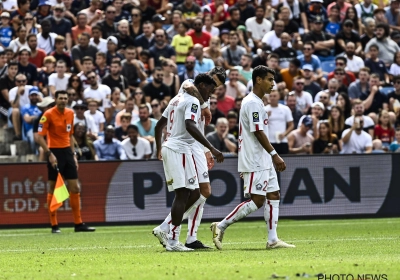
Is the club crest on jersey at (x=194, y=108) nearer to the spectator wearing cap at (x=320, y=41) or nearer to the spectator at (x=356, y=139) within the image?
the spectator at (x=356, y=139)

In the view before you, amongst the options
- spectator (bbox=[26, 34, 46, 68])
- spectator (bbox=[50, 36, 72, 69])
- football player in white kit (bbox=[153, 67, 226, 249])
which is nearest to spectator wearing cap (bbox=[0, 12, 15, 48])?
spectator (bbox=[26, 34, 46, 68])

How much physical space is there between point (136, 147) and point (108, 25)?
18.7 ft

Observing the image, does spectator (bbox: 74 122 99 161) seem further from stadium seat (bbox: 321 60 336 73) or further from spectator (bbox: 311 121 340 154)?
stadium seat (bbox: 321 60 336 73)

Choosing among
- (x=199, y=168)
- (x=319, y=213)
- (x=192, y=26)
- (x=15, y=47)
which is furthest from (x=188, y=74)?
(x=199, y=168)

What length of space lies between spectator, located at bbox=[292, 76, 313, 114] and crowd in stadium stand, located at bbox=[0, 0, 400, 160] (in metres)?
0.03

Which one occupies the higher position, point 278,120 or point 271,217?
point 278,120

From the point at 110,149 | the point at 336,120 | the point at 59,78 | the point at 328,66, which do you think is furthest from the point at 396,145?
the point at 59,78

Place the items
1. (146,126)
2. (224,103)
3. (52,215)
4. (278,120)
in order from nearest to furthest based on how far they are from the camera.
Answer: (52,215), (278,120), (146,126), (224,103)

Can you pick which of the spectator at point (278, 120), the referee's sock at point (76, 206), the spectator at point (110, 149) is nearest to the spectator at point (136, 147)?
the spectator at point (110, 149)

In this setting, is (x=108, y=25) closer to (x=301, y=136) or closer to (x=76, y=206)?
(x=301, y=136)

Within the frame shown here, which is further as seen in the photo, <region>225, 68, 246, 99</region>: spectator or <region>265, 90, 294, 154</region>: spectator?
<region>225, 68, 246, 99</region>: spectator

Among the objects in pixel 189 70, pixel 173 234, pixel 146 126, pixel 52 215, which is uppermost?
pixel 189 70

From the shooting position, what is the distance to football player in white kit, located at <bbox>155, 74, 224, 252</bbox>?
40.0 ft

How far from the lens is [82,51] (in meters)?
24.3
